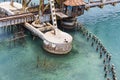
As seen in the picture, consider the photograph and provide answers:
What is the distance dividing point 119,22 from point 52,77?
30.9 meters

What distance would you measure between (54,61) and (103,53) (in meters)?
9.64

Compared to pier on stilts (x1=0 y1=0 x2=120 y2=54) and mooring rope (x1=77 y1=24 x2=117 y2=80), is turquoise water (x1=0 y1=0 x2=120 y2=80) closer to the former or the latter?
mooring rope (x1=77 y1=24 x2=117 y2=80)

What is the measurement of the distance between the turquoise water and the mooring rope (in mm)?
755

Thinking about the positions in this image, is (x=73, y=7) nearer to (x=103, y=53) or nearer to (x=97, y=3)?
(x=97, y=3)

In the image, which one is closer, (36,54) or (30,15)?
(36,54)

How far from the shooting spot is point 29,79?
42125 millimetres

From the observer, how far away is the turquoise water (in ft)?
143

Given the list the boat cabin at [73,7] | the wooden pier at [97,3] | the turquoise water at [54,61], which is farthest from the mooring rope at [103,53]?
the wooden pier at [97,3]

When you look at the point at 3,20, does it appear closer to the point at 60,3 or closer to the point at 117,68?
the point at 60,3

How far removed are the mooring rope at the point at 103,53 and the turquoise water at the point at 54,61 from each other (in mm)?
755

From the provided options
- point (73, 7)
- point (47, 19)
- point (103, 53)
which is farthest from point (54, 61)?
point (73, 7)

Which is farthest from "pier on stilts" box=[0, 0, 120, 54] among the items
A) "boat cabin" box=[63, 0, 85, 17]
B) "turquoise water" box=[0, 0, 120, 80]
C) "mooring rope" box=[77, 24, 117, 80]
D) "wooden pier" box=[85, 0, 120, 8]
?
"wooden pier" box=[85, 0, 120, 8]

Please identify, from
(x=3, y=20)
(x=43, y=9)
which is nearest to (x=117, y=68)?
(x=43, y=9)

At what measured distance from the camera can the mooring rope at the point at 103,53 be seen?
44.5m
